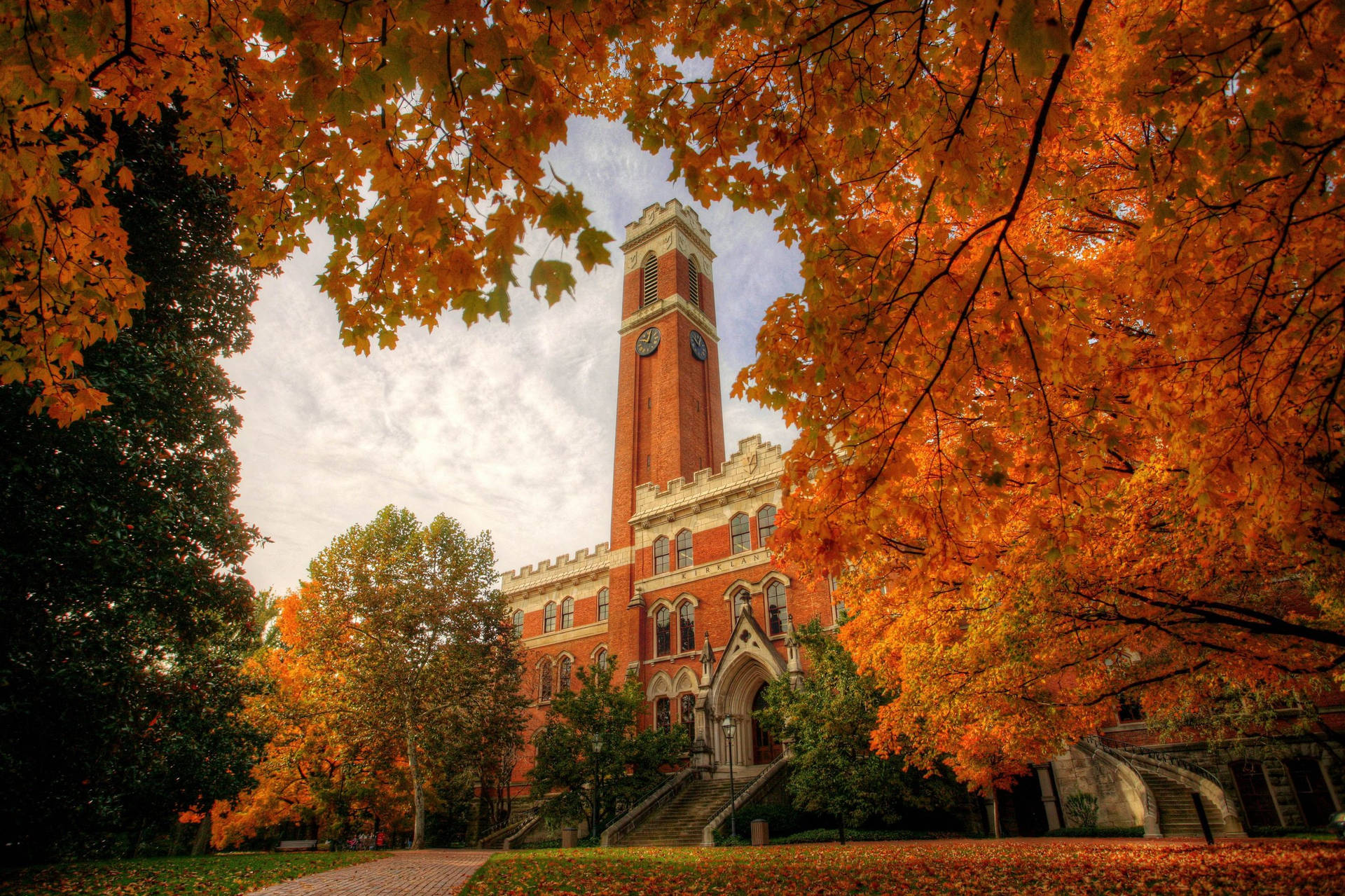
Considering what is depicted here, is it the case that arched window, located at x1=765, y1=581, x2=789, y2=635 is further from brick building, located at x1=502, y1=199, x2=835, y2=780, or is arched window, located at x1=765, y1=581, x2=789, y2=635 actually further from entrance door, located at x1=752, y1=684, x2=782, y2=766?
entrance door, located at x1=752, y1=684, x2=782, y2=766

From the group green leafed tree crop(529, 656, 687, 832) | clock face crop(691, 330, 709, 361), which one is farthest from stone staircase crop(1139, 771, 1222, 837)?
clock face crop(691, 330, 709, 361)

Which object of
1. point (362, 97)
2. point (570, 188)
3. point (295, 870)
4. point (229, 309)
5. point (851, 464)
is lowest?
point (295, 870)

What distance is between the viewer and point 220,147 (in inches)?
175

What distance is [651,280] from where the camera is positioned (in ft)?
125

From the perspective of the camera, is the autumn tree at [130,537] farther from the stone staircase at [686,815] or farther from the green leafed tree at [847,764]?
the green leafed tree at [847,764]

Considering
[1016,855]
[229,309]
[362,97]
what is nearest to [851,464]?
[362,97]

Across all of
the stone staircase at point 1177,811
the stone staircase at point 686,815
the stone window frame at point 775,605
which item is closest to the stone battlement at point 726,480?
the stone window frame at point 775,605

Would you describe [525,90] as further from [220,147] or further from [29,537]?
[29,537]

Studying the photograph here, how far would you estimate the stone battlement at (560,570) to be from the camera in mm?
35031

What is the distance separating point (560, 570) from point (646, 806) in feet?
57.6

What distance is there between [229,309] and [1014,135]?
13162 mm

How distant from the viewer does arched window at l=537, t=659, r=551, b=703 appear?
3475cm

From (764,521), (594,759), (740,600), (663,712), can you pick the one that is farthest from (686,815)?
(764,521)

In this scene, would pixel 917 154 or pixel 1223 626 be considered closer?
pixel 917 154
